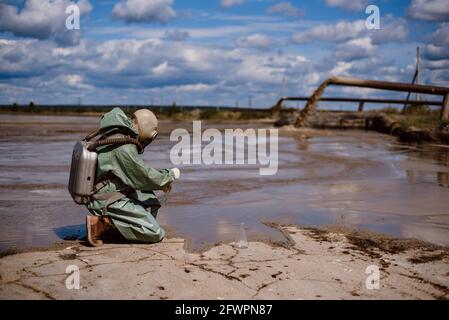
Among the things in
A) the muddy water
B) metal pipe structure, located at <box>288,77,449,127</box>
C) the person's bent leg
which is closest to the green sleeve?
the person's bent leg

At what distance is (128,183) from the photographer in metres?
5.38

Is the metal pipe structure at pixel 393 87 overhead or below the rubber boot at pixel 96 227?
overhead

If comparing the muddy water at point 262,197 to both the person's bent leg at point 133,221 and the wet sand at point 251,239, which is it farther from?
the person's bent leg at point 133,221

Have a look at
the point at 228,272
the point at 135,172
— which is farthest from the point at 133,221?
the point at 228,272

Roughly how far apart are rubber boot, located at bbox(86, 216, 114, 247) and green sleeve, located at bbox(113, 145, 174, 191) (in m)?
0.47

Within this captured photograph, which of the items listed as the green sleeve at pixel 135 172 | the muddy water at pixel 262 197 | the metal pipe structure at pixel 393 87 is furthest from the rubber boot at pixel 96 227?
the metal pipe structure at pixel 393 87

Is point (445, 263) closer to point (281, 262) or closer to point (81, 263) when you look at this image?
point (281, 262)

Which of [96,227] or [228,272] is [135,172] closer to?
[96,227]

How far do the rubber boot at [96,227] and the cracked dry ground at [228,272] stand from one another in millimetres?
106

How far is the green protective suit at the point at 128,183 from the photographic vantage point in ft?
17.3

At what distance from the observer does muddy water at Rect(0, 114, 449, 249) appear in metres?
6.34

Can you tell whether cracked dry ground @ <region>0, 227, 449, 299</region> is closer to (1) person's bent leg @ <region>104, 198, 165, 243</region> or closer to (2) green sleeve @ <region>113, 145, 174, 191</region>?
(1) person's bent leg @ <region>104, 198, 165, 243</region>

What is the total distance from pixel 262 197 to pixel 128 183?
366 cm
